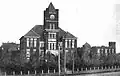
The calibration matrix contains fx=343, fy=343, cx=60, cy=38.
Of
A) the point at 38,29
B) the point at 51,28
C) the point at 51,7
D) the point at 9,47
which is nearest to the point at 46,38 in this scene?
the point at 51,28

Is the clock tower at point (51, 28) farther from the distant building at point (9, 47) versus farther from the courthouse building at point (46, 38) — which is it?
the distant building at point (9, 47)

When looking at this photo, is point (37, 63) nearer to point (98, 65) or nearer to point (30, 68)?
point (30, 68)

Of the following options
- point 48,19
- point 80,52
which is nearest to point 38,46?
point 48,19

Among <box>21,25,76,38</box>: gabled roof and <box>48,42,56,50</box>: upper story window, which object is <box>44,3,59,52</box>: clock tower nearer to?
<box>48,42,56,50</box>: upper story window

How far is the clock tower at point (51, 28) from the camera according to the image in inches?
3526

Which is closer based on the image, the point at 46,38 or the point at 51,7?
the point at 51,7

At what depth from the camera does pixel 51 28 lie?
90.4 m

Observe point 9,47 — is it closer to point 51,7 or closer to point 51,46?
point 51,46

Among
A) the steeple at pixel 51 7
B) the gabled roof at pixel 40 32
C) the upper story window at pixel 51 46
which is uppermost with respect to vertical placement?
the steeple at pixel 51 7

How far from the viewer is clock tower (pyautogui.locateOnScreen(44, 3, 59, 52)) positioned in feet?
294

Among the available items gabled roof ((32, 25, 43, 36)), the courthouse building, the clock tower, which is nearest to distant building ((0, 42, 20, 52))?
the courthouse building

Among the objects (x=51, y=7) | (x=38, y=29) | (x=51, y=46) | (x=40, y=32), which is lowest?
(x=51, y=46)

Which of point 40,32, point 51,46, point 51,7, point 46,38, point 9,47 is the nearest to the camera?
point 51,7

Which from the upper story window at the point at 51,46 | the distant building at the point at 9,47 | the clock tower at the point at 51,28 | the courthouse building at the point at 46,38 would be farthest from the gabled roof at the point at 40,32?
the distant building at the point at 9,47
